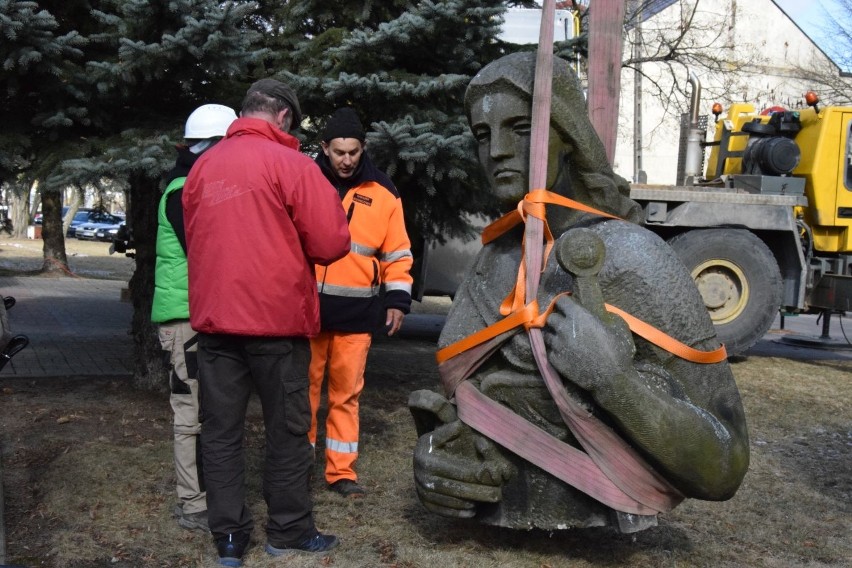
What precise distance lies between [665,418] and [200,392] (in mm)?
1778

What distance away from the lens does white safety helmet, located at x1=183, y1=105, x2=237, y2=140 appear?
13.3 feet

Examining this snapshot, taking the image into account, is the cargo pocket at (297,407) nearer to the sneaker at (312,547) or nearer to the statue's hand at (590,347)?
the sneaker at (312,547)

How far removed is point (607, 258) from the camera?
2963mm

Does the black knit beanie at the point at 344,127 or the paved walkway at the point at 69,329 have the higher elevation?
the black knit beanie at the point at 344,127

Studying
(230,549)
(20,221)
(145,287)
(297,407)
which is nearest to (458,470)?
(297,407)

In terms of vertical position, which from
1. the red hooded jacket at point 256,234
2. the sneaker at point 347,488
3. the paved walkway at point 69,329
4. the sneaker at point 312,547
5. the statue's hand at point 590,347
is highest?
the red hooded jacket at point 256,234

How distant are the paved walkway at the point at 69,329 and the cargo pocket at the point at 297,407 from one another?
4.24m

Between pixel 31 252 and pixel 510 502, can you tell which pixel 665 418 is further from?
pixel 31 252

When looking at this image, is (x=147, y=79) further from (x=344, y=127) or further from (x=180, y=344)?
(x=180, y=344)

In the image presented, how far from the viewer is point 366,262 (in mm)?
4531

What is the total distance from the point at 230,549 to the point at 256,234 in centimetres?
122

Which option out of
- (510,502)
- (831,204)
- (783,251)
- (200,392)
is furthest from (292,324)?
(831,204)

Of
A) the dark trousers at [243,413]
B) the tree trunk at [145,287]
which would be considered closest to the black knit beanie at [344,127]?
the dark trousers at [243,413]

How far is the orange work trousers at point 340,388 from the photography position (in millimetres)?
4457
